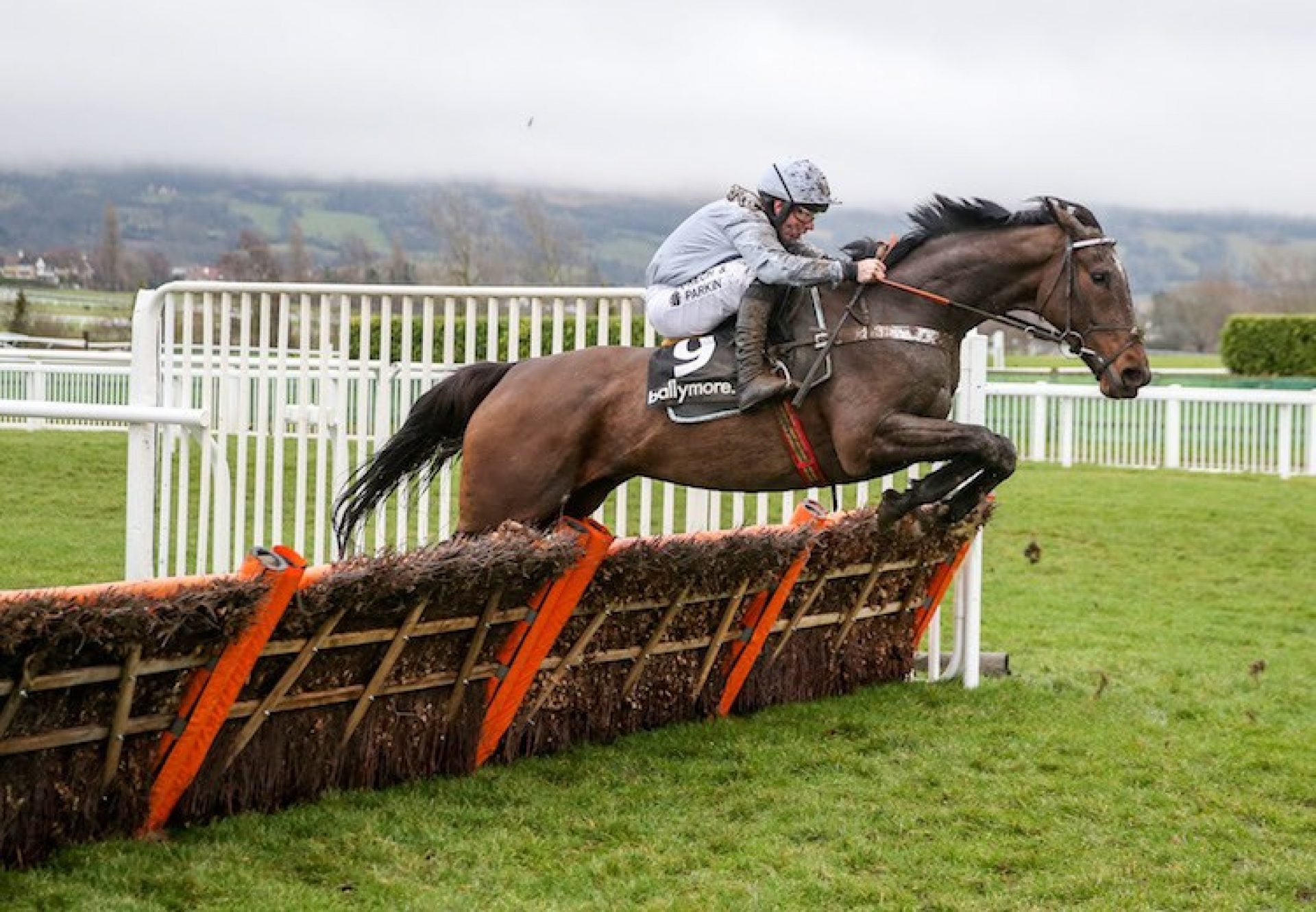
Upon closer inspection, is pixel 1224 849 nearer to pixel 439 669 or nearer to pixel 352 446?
pixel 439 669

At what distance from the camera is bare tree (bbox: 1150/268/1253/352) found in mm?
55469

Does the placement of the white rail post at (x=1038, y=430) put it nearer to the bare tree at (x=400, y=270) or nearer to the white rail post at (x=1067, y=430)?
the white rail post at (x=1067, y=430)

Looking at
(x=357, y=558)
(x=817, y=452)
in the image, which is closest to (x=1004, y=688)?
(x=817, y=452)

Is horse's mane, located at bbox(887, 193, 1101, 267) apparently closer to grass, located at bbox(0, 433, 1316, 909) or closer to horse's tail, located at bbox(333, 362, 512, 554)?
horse's tail, located at bbox(333, 362, 512, 554)

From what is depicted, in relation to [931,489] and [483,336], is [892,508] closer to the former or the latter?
[931,489]

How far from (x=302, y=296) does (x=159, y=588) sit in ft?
9.77

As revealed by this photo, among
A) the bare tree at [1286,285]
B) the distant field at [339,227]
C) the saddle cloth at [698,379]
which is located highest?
the distant field at [339,227]

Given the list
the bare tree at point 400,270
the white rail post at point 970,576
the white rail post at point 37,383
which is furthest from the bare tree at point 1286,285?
the white rail post at point 970,576

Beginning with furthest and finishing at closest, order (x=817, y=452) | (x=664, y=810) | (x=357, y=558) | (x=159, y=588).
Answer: (x=817, y=452) < (x=664, y=810) < (x=357, y=558) < (x=159, y=588)

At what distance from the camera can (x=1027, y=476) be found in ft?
50.4

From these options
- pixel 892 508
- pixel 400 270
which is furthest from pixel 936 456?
pixel 400 270

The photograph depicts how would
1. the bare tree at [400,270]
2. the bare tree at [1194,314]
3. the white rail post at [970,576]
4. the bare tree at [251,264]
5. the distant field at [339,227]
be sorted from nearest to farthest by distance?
1. the white rail post at [970,576]
2. the bare tree at [400,270]
3. the bare tree at [251,264]
4. the bare tree at [1194,314]
5. the distant field at [339,227]

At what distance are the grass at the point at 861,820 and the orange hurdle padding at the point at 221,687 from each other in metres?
0.15

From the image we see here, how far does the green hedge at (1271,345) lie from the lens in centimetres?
2380
